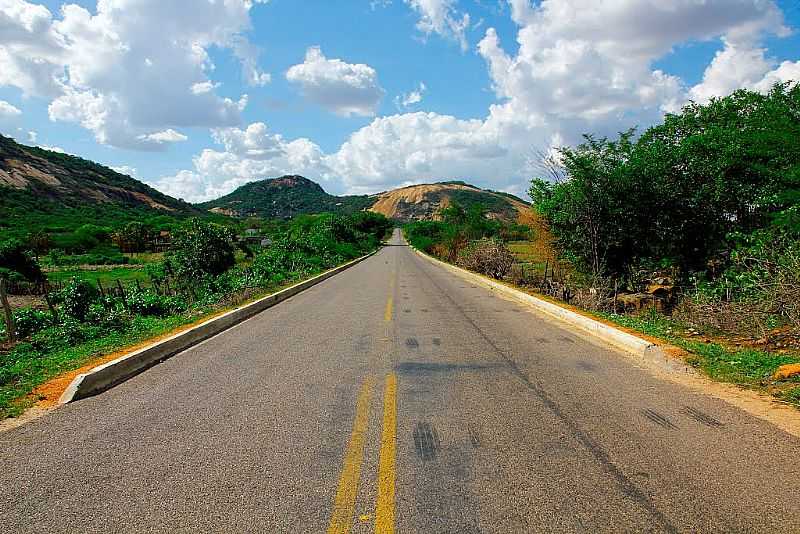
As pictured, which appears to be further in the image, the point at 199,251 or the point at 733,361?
the point at 199,251

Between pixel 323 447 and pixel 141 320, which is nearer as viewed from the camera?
pixel 323 447

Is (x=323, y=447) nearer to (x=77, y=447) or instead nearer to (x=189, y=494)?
(x=189, y=494)

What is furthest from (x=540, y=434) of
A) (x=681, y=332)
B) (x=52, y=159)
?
(x=52, y=159)

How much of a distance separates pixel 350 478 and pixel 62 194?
123m

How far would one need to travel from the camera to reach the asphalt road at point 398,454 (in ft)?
10.8

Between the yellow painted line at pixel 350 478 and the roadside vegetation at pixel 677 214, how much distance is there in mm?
7347

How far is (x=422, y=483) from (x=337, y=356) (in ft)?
14.4

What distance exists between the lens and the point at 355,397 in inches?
228

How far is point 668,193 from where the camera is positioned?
1644cm

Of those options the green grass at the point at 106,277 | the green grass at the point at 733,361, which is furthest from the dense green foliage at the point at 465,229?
the green grass at the point at 733,361

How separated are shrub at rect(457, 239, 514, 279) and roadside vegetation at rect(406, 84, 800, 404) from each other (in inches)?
175

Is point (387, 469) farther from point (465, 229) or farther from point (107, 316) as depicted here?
point (465, 229)

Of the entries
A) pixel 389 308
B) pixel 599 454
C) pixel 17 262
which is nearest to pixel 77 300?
pixel 389 308

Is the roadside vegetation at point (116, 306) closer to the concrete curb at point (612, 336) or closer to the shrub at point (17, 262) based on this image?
the shrub at point (17, 262)
